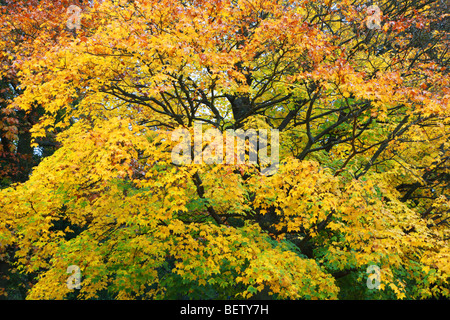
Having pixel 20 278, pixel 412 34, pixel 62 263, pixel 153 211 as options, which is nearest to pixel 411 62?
pixel 412 34

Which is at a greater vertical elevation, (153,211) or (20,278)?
(153,211)

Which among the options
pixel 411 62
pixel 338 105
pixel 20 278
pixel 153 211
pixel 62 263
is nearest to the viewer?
pixel 153 211

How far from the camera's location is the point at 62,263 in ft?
28.0

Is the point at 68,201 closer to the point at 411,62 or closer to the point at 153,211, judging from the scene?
the point at 153,211

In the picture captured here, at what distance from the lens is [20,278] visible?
17.8 m

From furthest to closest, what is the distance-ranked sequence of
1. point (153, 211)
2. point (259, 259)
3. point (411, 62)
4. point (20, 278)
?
point (20, 278) < point (411, 62) < point (153, 211) < point (259, 259)

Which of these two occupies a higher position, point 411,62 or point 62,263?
point 411,62

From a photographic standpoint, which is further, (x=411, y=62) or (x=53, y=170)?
(x=411, y=62)

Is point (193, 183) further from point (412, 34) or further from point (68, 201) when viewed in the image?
point (412, 34)

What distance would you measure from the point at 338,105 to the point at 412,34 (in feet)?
9.65

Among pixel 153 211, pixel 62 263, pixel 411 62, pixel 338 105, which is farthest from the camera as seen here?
pixel 338 105
